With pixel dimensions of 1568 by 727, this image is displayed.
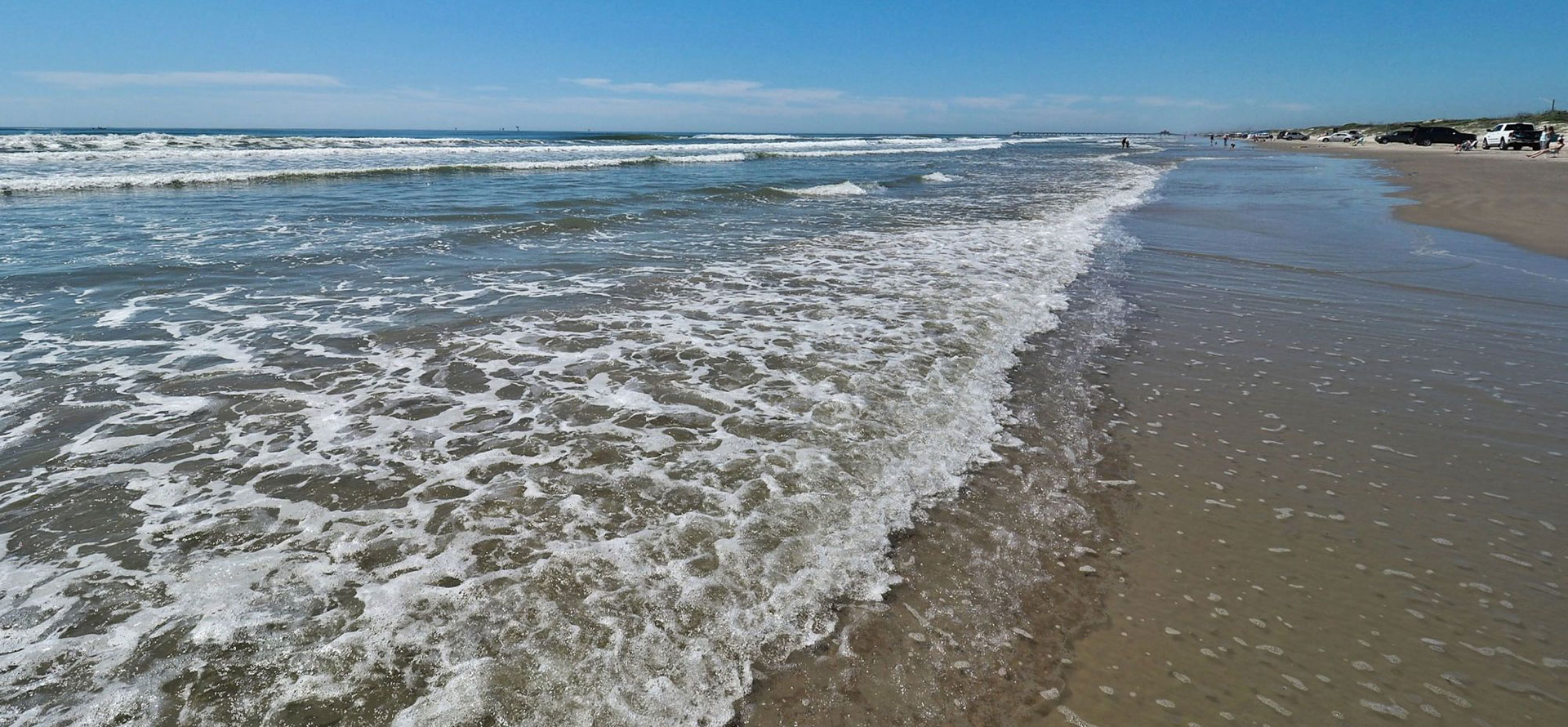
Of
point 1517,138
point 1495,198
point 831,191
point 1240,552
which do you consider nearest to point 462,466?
point 1240,552

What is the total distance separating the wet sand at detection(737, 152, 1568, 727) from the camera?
235cm

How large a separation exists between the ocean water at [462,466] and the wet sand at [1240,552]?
335 millimetres

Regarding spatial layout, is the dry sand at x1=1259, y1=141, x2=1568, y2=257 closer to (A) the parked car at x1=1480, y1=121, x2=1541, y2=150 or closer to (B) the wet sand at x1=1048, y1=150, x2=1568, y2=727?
(B) the wet sand at x1=1048, y1=150, x2=1568, y2=727

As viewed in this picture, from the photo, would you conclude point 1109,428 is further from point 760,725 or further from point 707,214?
point 707,214

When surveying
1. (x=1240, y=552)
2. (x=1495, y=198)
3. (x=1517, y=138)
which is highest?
(x=1517, y=138)

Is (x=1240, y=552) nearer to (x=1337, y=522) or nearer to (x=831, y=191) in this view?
(x=1337, y=522)

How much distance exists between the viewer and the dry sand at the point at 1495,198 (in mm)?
12898

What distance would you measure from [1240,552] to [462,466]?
416 centimetres

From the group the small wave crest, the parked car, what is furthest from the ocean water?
the parked car

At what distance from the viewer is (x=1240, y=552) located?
3.09m

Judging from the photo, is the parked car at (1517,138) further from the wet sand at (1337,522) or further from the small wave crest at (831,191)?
the wet sand at (1337,522)

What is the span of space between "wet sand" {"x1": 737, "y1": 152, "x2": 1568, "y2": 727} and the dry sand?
9.94 m

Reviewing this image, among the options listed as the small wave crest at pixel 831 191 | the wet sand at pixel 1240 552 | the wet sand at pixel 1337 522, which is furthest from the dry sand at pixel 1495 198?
the small wave crest at pixel 831 191

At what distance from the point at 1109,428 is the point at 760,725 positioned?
3.25 metres
